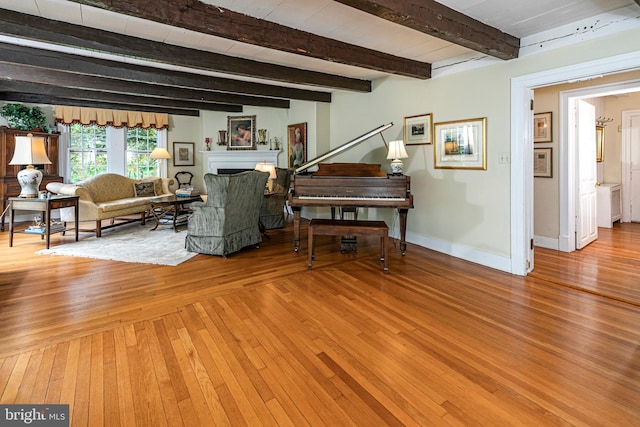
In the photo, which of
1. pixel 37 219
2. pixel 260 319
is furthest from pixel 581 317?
pixel 37 219

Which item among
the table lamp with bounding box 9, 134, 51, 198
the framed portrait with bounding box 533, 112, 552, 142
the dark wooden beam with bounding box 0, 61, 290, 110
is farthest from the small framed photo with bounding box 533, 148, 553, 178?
the table lamp with bounding box 9, 134, 51, 198

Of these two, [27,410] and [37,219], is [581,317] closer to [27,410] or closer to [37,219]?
[27,410]

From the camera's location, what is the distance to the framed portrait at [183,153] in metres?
8.36

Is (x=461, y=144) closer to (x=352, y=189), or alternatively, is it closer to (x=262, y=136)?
(x=352, y=189)

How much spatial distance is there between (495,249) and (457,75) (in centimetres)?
210

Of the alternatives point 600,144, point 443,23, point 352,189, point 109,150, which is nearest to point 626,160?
point 600,144

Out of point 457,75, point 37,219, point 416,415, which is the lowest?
point 416,415

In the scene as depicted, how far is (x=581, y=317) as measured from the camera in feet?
8.21

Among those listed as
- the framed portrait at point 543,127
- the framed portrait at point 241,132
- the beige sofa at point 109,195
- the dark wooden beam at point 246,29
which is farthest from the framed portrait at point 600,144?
the beige sofa at point 109,195

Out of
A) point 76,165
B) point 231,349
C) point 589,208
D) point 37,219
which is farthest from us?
point 76,165

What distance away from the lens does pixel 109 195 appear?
6176 mm

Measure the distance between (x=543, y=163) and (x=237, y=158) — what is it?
6084mm

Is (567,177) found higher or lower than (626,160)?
lower

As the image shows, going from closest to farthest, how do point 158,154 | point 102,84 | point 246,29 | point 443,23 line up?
point 443,23, point 246,29, point 102,84, point 158,154
